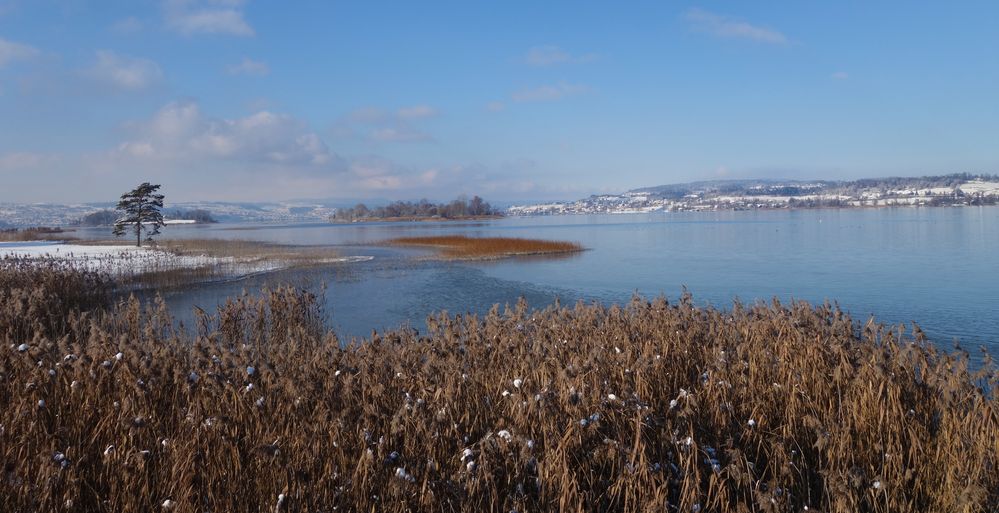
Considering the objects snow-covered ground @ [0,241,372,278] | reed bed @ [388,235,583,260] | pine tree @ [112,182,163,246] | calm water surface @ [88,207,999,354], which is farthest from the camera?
pine tree @ [112,182,163,246]

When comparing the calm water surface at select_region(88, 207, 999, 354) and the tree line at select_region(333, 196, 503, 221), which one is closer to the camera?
the calm water surface at select_region(88, 207, 999, 354)

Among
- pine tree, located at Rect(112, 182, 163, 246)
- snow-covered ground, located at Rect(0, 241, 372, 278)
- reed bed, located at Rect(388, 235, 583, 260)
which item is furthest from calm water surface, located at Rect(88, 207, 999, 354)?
pine tree, located at Rect(112, 182, 163, 246)

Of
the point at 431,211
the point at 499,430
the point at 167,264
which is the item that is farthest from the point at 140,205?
the point at 431,211

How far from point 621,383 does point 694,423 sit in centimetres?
104

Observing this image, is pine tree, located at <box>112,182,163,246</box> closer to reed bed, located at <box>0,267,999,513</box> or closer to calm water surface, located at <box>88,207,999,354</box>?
calm water surface, located at <box>88,207,999,354</box>

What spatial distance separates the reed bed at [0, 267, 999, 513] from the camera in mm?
3598

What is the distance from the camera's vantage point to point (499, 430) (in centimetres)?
441

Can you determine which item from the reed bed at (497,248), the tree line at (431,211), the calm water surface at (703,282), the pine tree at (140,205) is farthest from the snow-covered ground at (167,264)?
the tree line at (431,211)

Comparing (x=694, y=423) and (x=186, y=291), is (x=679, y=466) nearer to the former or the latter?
(x=694, y=423)

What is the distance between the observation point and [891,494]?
4.01 m

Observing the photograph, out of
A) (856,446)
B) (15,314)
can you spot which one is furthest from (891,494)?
(15,314)

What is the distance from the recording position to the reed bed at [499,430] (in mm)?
3598

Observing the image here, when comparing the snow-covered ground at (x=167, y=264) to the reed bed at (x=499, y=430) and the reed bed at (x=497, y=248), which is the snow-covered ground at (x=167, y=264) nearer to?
the reed bed at (x=497, y=248)

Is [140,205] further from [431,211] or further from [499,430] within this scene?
[431,211]
